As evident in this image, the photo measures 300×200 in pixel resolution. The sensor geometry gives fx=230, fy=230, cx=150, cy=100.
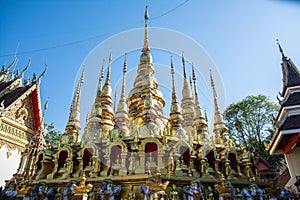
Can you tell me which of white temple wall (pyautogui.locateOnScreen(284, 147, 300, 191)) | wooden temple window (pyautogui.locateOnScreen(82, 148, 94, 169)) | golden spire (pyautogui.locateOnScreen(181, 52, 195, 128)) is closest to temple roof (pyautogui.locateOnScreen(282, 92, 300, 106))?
white temple wall (pyautogui.locateOnScreen(284, 147, 300, 191))

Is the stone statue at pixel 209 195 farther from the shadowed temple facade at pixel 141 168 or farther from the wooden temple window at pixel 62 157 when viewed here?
the wooden temple window at pixel 62 157

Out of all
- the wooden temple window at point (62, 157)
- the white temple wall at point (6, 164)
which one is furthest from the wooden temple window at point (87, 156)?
the white temple wall at point (6, 164)

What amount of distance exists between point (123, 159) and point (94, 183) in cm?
124

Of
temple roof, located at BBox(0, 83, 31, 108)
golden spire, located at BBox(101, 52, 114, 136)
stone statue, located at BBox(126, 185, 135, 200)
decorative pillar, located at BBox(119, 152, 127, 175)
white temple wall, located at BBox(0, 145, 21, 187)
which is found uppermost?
temple roof, located at BBox(0, 83, 31, 108)

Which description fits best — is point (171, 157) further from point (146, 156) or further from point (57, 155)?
point (57, 155)

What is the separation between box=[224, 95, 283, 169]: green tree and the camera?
18.9m

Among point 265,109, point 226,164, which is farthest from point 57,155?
point 265,109

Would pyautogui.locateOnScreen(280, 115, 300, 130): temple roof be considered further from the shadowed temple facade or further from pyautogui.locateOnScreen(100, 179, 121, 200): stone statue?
pyautogui.locateOnScreen(100, 179, 121, 200): stone statue

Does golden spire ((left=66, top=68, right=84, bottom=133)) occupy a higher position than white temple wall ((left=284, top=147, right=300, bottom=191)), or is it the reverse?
golden spire ((left=66, top=68, right=84, bottom=133))

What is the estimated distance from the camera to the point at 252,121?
64.3ft

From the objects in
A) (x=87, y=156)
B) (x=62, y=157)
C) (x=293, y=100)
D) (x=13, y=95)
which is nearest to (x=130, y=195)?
(x=87, y=156)

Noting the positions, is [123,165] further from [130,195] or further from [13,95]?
[13,95]

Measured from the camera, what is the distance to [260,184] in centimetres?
872

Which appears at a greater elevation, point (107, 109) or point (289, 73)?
point (289, 73)
